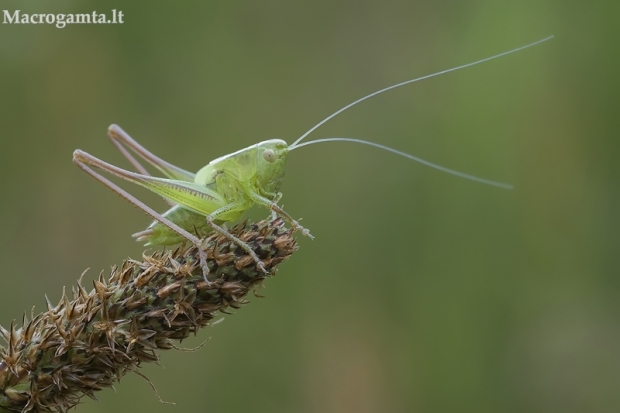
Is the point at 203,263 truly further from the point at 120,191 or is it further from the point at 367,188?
the point at 367,188

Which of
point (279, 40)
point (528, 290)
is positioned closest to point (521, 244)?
point (528, 290)

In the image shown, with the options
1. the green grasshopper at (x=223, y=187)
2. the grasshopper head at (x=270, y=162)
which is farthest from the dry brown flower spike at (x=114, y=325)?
the grasshopper head at (x=270, y=162)

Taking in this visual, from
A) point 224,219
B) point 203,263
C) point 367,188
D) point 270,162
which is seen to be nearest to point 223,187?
point 224,219

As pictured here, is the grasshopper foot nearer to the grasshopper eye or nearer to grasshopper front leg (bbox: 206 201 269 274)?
grasshopper front leg (bbox: 206 201 269 274)

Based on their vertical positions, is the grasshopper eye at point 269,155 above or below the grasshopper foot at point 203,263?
above

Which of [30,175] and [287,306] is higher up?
[30,175]

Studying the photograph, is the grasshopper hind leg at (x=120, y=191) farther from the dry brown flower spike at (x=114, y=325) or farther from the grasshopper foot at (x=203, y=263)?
the dry brown flower spike at (x=114, y=325)

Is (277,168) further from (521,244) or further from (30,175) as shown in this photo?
(30,175)
